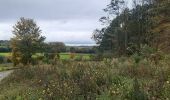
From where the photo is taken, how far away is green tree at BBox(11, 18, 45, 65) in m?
84.0

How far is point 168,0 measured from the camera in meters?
30.3

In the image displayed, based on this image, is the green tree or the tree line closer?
the tree line

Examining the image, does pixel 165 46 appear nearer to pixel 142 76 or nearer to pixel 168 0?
pixel 168 0

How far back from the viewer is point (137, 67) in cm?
1582

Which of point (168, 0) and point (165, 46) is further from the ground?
point (168, 0)

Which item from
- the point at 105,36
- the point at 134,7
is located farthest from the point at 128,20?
the point at 105,36

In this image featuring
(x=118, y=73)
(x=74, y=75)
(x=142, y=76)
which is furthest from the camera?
(x=74, y=75)

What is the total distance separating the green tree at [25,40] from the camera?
84.0 metres

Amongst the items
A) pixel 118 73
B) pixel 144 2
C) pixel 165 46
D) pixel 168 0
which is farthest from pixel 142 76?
pixel 144 2

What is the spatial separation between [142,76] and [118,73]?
4.87 ft

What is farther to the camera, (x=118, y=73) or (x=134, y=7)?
(x=134, y=7)

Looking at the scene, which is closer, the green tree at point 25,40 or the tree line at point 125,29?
the tree line at point 125,29

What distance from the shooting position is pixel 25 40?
8631 cm

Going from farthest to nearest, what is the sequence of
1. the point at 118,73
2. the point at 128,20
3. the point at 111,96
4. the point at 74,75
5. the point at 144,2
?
the point at 128,20, the point at 144,2, the point at 74,75, the point at 118,73, the point at 111,96
